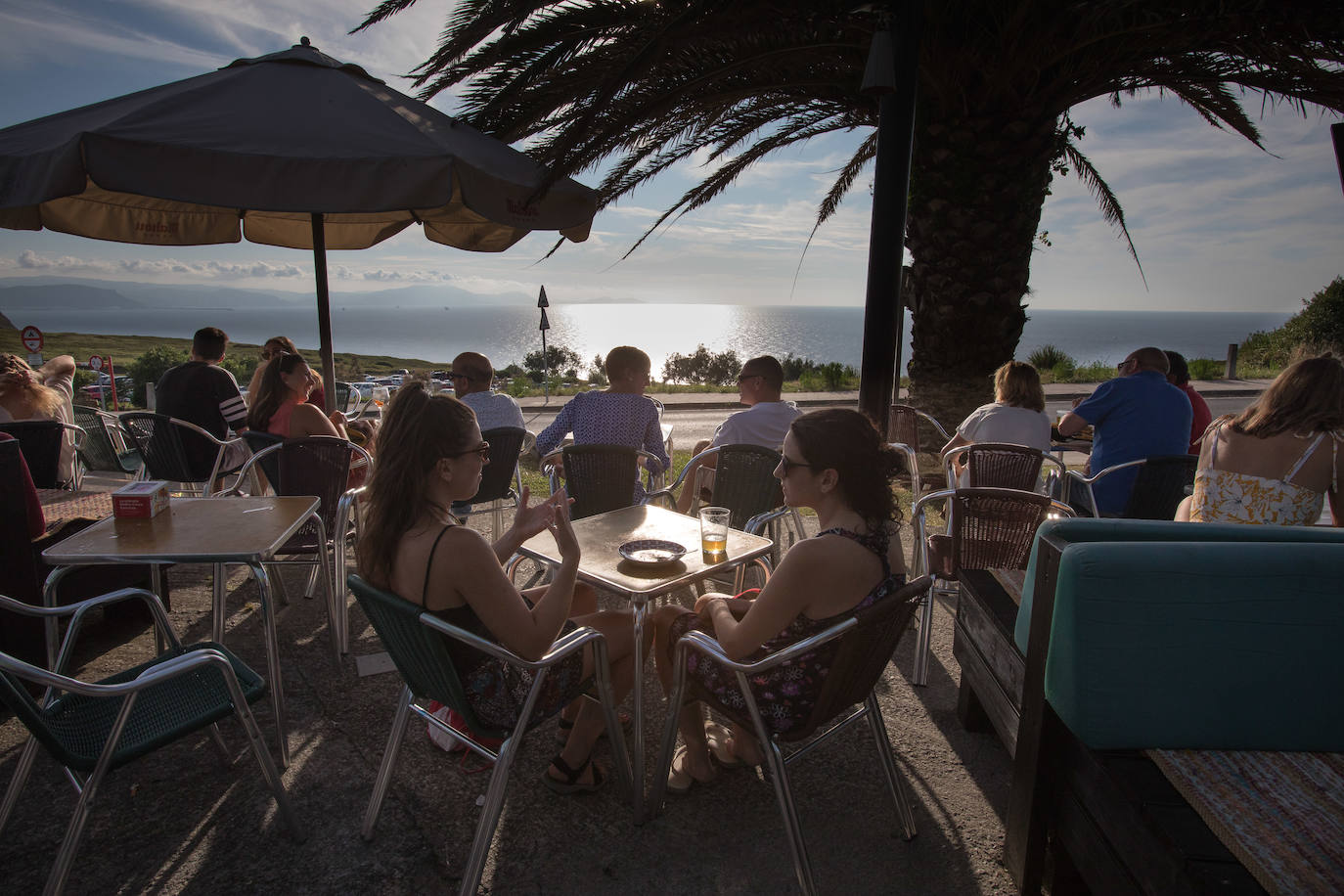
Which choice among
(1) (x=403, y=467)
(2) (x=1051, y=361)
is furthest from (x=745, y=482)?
(2) (x=1051, y=361)

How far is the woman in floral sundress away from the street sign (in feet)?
55.9

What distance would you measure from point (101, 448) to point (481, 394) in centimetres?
317

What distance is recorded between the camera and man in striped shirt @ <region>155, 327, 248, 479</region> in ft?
15.9

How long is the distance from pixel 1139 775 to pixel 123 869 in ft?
8.98

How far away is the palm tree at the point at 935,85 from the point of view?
15.2 feet

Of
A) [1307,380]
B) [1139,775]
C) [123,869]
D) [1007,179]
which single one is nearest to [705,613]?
[1139,775]

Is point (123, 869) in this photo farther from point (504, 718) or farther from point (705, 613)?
point (705, 613)

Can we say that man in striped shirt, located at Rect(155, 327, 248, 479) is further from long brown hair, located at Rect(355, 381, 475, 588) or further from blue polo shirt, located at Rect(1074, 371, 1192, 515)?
blue polo shirt, located at Rect(1074, 371, 1192, 515)

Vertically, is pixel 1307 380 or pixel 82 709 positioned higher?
pixel 1307 380

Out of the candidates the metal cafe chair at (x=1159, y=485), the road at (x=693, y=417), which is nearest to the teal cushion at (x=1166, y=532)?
the metal cafe chair at (x=1159, y=485)

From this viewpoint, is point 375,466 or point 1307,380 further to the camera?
Answer: point 1307,380

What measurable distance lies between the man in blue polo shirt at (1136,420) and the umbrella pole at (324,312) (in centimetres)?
497

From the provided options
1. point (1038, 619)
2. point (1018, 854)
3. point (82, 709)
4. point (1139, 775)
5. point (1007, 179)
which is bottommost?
point (1018, 854)

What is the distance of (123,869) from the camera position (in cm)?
208
